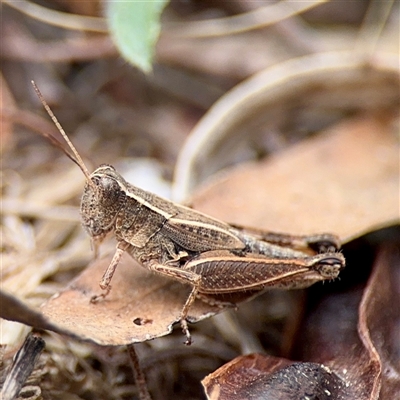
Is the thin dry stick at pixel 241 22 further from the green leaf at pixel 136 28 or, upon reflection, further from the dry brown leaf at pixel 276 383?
the dry brown leaf at pixel 276 383

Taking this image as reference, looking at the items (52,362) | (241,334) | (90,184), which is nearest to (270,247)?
(241,334)

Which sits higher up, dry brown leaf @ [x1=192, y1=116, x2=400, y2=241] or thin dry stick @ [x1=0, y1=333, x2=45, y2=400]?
dry brown leaf @ [x1=192, y1=116, x2=400, y2=241]

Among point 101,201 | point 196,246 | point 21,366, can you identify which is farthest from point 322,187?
point 21,366

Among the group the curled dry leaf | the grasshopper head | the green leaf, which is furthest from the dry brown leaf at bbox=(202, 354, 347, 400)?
the green leaf

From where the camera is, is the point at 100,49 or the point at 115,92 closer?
the point at 100,49

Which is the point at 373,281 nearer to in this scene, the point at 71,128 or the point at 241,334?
the point at 241,334

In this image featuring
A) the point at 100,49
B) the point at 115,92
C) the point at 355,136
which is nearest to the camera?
the point at 355,136

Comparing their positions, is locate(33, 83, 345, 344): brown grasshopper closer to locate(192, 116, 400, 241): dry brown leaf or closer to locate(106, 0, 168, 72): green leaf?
locate(192, 116, 400, 241): dry brown leaf
